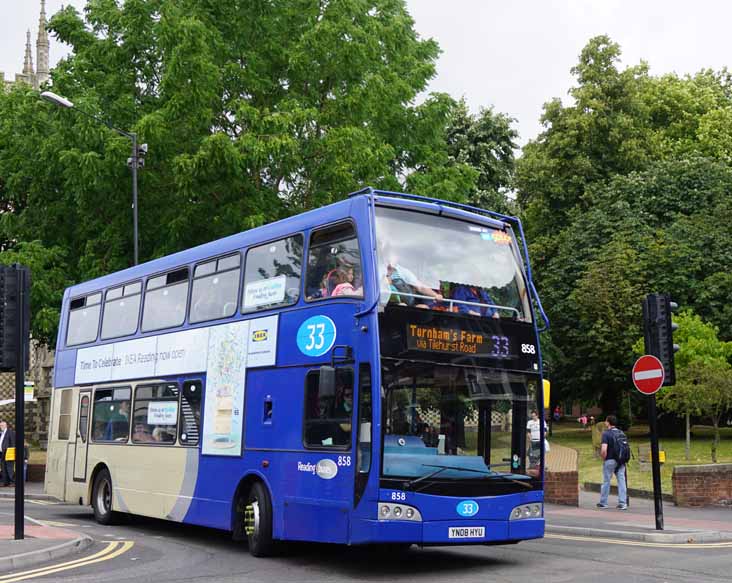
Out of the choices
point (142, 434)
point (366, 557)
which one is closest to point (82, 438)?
point (142, 434)

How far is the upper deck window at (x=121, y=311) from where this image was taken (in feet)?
57.7

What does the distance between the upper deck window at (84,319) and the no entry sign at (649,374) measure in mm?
9265

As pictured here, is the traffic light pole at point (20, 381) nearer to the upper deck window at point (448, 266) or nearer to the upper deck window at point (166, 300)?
the upper deck window at point (166, 300)

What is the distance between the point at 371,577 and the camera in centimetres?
1191

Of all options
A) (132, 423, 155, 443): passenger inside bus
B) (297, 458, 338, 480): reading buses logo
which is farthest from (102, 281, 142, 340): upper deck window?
(297, 458, 338, 480): reading buses logo

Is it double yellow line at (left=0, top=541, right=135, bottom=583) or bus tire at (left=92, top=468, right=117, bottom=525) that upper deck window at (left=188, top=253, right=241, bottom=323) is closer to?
double yellow line at (left=0, top=541, right=135, bottom=583)

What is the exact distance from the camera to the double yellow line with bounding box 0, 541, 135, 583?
1164 centimetres

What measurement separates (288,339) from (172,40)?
15821mm

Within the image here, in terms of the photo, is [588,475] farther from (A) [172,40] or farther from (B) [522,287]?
(B) [522,287]

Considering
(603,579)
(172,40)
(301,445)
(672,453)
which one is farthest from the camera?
(672,453)

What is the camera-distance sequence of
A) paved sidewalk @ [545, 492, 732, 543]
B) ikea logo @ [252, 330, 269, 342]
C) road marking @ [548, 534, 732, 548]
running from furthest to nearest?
paved sidewalk @ [545, 492, 732, 543]
road marking @ [548, 534, 732, 548]
ikea logo @ [252, 330, 269, 342]

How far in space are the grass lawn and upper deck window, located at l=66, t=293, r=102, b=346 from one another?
1322cm

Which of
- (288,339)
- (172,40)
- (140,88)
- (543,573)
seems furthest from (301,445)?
(140,88)

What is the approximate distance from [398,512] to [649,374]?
6368 mm
